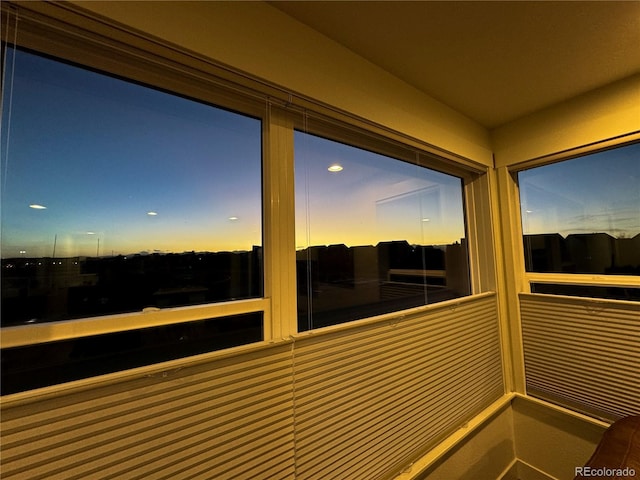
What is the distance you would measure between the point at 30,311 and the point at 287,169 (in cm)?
95

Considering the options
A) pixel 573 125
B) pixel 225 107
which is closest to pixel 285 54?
pixel 225 107

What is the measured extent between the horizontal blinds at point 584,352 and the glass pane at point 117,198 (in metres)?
2.11

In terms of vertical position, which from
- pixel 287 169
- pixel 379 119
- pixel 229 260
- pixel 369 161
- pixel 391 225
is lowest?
pixel 229 260

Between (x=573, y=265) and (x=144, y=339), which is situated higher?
(x=573, y=265)

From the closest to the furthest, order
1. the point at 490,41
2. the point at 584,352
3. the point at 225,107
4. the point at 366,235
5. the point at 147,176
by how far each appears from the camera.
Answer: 1. the point at 147,176
2. the point at 225,107
3. the point at 490,41
4. the point at 366,235
5. the point at 584,352

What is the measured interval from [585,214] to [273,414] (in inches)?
92.6

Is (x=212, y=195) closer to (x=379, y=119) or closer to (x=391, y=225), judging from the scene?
(x=379, y=119)

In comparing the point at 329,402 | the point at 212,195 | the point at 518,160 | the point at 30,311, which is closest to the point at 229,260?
the point at 212,195

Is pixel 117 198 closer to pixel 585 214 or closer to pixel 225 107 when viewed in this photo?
pixel 225 107

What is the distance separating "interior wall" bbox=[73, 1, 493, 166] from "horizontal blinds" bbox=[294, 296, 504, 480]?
1.09 m

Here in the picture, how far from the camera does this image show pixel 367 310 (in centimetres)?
147

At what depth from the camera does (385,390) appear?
1.36m

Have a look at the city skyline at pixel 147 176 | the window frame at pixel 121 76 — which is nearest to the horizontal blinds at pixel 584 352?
the city skyline at pixel 147 176

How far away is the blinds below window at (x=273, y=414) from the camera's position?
71 centimetres
